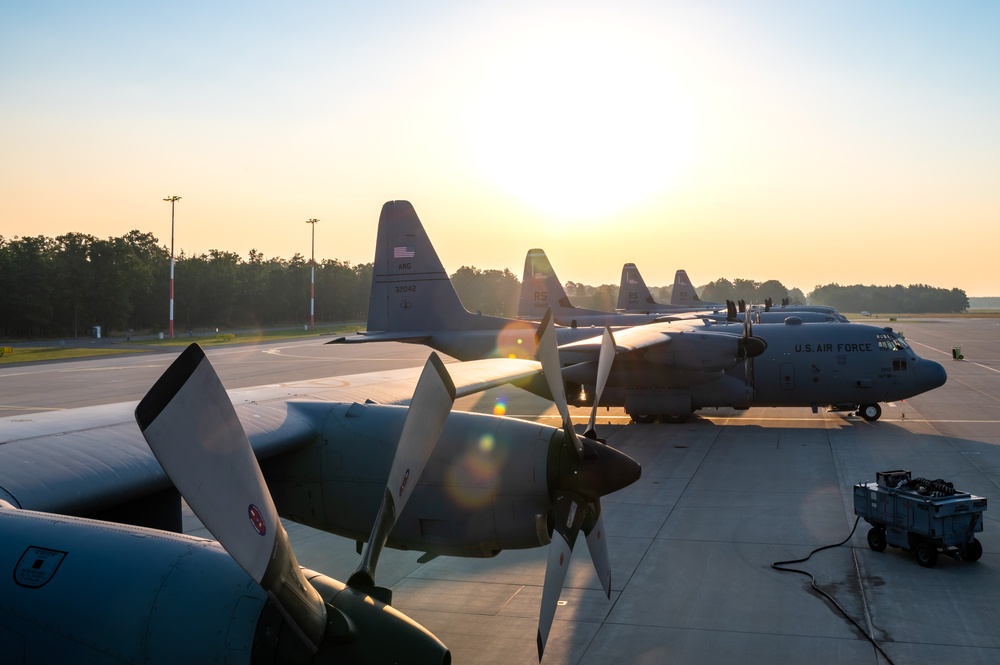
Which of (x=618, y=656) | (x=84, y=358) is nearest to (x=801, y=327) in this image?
(x=618, y=656)

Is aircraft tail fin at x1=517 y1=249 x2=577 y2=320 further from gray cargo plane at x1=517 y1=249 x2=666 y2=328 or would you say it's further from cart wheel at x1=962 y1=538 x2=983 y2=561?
cart wheel at x1=962 y1=538 x2=983 y2=561

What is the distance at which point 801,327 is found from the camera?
2652 cm

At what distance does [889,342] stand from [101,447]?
2499cm

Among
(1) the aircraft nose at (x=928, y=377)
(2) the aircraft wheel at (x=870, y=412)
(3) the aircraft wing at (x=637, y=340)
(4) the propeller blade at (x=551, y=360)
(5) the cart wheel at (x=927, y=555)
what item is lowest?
(5) the cart wheel at (x=927, y=555)

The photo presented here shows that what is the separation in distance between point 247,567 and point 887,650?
8.43m

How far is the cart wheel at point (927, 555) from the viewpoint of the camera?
12.4m

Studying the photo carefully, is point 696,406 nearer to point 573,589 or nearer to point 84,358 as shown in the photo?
point 573,589

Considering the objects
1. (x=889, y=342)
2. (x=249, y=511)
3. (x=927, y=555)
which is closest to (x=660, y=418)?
(x=889, y=342)

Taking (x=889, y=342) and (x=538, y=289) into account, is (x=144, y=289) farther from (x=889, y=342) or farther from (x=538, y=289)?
(x=889, y=342)

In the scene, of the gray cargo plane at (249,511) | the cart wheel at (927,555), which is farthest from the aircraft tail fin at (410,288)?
the cart wheel at (927,555)

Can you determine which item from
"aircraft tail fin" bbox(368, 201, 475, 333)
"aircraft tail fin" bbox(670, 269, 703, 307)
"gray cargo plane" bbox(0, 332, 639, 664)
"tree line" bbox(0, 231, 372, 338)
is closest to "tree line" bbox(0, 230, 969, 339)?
"tree line" bbox(0, 231, 372, 338)

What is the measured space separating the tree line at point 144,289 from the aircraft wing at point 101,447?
89.8 meters

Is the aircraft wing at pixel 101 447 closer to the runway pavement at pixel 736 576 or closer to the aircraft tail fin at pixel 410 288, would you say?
the runway pavement at pixel 736 576

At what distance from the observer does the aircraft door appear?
2575 cm
